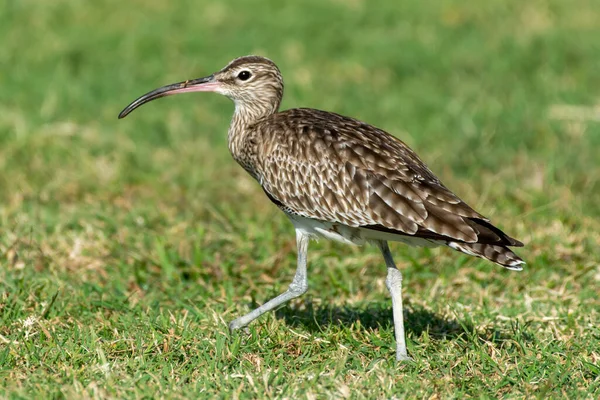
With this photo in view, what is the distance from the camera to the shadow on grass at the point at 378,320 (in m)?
6.34

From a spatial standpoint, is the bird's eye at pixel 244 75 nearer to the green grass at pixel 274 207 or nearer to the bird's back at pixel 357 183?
the bird's back at pixel 357 183

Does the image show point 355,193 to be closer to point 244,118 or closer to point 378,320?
point 378,320

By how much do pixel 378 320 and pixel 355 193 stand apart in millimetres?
1011

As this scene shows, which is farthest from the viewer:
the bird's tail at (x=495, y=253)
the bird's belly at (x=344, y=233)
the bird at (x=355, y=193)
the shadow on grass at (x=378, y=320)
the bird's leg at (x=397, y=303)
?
the shadow on grass at (x=378, y=320)

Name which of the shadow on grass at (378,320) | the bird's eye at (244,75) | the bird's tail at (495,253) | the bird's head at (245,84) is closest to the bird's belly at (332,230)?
the shadow on grass at (378,320)

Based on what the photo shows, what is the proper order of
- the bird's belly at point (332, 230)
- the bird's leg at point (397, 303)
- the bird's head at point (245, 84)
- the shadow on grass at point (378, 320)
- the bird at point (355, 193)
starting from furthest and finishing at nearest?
the bird's head at point (245, 84) < the shadow on grass at point (378, 320) < the bird's belly at point (332, 230) < the bird's leg at point (397, 303) < the bird at point (355, 193)

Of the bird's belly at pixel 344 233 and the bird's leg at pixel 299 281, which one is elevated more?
the bird's belly at pixel 344 233

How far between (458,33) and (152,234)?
661cm

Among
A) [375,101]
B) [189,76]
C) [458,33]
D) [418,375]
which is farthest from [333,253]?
[458,33]

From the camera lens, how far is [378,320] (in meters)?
6.64

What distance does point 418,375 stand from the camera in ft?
18.4

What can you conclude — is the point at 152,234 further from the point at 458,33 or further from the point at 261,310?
the point at 458,33

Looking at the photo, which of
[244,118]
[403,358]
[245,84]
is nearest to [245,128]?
[244,118]

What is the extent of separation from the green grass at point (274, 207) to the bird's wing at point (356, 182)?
2.35 feet
